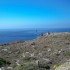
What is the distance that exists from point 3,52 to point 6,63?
11.8 feet

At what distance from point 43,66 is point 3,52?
18.4 feet

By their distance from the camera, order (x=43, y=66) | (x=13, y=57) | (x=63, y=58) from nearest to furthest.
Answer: (x=43, y=66)
(x=63, y=58)
(x=13, y=57)

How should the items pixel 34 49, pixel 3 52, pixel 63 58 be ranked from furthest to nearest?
pixel 34 49 < pixel 3 52 < pixel 63 58

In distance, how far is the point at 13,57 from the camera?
13508 millimetres

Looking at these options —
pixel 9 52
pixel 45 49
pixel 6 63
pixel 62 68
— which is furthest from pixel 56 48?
pixel 62 68

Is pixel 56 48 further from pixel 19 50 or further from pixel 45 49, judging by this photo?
pixel 19 50

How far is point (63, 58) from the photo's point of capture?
12633 mm

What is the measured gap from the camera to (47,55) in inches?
540

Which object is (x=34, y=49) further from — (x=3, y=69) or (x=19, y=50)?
(x=3, y=69)

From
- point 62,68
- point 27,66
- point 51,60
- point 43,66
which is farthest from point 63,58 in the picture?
point 62,68

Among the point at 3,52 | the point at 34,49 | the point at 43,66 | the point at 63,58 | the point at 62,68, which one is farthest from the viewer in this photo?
the point at 34,49

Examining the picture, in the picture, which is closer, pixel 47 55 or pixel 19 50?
pixel 47 55

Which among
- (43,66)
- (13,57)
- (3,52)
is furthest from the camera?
(3,52)

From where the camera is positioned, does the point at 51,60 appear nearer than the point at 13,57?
Yes
